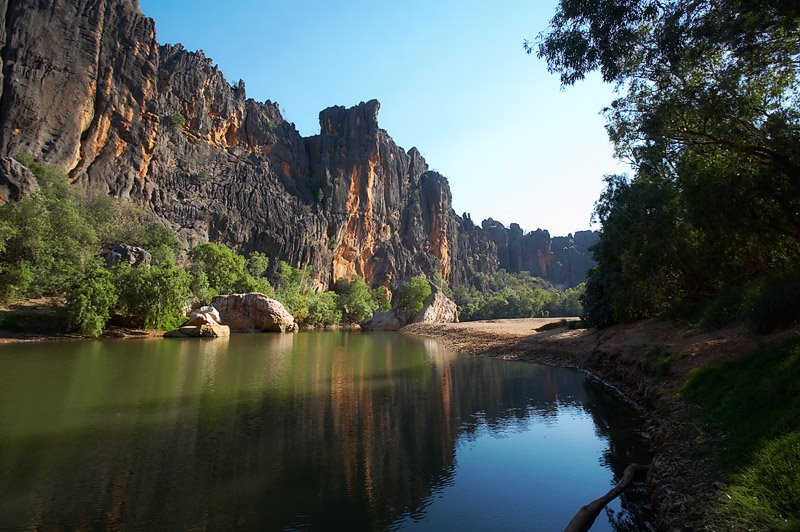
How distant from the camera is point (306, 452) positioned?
9742 mm

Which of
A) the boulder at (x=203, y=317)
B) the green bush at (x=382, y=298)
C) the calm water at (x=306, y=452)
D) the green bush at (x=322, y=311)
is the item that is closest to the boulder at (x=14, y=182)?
the boulder at (x=203, y=317)

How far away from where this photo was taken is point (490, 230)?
635 feet

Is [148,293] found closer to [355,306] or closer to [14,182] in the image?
[14,182]

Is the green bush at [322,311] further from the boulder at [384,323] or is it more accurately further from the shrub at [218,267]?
the shrub at [218,267]

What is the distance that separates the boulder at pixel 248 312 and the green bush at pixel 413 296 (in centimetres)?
3101

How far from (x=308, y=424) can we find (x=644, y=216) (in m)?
19.0

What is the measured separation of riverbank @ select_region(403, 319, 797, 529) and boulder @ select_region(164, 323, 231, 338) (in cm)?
2928

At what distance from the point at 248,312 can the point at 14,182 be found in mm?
27735

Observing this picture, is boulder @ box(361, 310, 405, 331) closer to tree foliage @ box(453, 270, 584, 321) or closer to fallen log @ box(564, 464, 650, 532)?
tree foliage @ box(453, 270, 584, 321)

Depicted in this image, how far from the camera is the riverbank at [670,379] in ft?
20.7

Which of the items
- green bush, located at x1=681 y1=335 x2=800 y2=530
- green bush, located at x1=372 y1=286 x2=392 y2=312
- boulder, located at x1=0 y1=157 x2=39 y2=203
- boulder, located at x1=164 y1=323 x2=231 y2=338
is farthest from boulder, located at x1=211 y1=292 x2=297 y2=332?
green bush, located at x1=372 y1=286 x2=392 y2=312

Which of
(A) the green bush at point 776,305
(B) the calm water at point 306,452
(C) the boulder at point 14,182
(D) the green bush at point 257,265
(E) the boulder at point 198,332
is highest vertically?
(C) the boulder at point 14,182

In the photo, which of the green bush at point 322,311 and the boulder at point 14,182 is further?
the green bush at point 322,311

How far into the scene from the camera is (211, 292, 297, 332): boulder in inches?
2175
